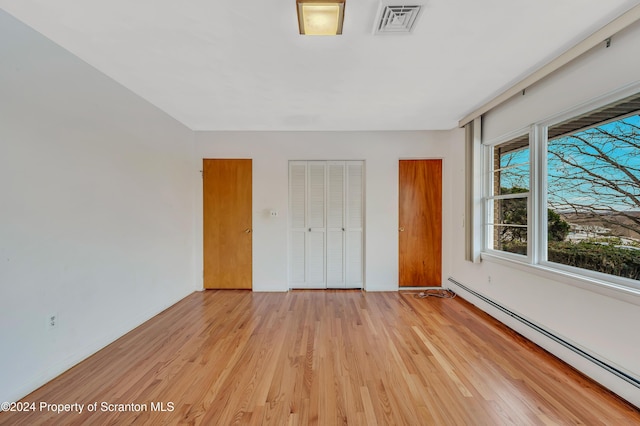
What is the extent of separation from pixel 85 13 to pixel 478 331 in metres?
4.23

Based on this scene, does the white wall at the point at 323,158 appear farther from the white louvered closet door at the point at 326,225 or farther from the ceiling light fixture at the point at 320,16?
the ceiling light fixture at the point at 320,16

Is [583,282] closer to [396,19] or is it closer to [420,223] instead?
[420,223]

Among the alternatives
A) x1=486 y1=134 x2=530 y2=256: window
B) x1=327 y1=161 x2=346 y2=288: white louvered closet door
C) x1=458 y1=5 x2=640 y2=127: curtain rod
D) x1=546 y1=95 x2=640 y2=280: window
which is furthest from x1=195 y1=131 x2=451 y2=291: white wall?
x1=546 y1=95 x2=640 y2=280: window

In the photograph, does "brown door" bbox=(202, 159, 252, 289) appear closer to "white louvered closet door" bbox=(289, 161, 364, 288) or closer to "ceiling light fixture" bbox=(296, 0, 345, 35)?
"white louvered closet door" bbox=(289, 161, 364, 288)

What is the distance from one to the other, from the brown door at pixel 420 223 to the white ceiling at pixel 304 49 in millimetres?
1211

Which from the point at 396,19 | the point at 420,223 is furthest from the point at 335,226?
the point at 396,19

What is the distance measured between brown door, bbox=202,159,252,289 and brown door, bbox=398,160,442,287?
251cm

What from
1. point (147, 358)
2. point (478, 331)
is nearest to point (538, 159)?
point (478, 331)

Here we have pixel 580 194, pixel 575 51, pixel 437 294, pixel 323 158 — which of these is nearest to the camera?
pixel 575 51

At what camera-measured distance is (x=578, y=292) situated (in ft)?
6.90

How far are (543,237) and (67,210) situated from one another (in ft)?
14.0

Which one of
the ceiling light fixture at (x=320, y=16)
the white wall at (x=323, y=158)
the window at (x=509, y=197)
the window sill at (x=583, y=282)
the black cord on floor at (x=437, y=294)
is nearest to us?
the ceiling light fixture at (x=320, y=16)

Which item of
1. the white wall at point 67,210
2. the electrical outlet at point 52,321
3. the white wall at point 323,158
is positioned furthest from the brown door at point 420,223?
the electrical outlet at point 52,321

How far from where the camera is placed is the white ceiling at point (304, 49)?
1.67 meters
